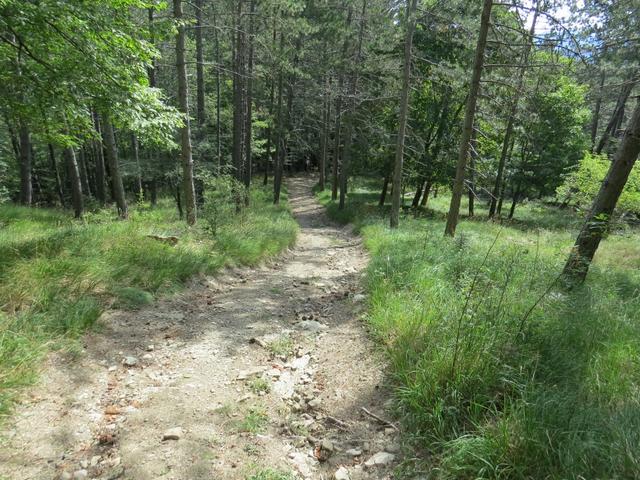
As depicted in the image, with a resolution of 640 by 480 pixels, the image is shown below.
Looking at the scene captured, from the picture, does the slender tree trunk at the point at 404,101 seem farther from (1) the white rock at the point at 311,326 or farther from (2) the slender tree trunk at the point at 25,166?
(2) the slender tree trunk at the point at 25,166

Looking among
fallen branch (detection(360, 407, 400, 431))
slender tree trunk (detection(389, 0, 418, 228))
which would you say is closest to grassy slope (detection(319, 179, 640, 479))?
fallen branch (detection(360, 407, 400, 431))

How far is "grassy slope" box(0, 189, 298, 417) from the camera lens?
3.17m

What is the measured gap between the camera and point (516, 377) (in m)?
2.88

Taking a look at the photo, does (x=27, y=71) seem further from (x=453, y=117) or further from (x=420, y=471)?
(x=453, y=117)

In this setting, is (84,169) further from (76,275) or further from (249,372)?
(249,372)

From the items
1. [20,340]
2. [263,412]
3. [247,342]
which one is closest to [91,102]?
[20,340]

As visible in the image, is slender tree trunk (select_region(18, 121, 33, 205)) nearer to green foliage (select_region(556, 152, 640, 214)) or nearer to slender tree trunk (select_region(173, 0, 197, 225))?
slender tree trunk (select_region(173, 0, 197, 225))

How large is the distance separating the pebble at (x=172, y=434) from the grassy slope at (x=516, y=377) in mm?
1875

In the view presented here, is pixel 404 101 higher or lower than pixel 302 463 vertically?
higher

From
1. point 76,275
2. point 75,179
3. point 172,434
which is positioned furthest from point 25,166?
point 172,434

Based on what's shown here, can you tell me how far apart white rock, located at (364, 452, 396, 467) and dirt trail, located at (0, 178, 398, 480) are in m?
0.01

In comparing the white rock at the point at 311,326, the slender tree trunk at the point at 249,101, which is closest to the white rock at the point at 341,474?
the white rock at the point at 311,326

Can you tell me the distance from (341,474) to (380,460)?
32 centimetres

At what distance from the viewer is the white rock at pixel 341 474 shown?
2.60m
